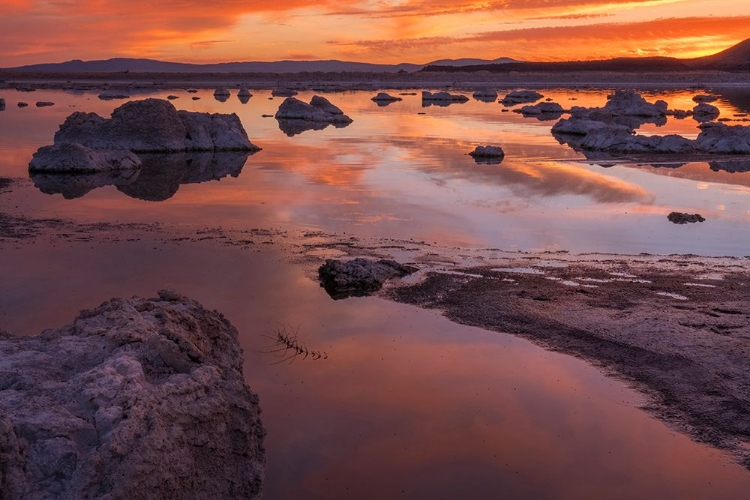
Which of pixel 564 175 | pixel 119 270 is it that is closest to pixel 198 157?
pixel 564 175

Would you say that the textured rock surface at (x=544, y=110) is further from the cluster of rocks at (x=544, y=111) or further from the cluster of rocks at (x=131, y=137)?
the cluster of rocks at (x=131, y=137)

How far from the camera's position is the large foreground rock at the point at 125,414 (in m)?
3.78

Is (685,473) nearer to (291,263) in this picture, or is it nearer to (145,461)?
(145,461)

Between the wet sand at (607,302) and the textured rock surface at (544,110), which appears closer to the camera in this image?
the wet sand at (607,302)

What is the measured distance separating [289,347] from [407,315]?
1436mm

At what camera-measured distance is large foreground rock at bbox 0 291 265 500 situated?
3779mm

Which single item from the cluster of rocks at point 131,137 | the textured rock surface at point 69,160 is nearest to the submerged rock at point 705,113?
the cluster of rocks at point 131,137

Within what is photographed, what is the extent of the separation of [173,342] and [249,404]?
2.06 ft

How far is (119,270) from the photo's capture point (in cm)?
968

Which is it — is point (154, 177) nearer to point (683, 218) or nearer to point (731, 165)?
point (683, 218)

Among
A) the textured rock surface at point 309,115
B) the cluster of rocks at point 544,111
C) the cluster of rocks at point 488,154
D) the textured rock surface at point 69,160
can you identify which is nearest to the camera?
the textured rock surface at point 69,160

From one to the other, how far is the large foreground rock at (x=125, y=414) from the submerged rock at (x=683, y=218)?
31.9 ft

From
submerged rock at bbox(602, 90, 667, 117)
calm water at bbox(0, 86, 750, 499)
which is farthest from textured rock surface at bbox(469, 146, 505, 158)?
submerged rock at bbox(602, 90, 667, 117)

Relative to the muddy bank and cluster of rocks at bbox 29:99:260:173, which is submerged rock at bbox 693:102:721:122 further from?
the muddy bank
